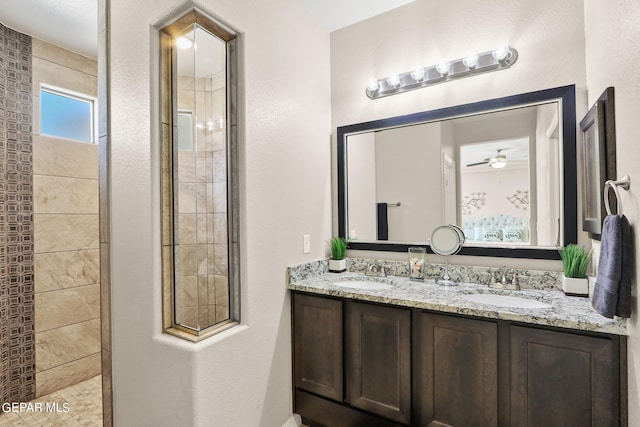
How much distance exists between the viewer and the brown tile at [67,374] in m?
2.43

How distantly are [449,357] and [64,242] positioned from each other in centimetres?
291

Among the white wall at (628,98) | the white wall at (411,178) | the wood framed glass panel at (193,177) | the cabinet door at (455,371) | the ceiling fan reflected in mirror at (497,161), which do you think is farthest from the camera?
the white wall at (411,178)

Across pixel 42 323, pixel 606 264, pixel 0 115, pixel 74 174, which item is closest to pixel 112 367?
pixel 42 323

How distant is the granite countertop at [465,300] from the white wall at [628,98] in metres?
0.16

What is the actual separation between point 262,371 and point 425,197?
1.51m

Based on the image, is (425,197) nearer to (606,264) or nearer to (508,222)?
(508,222)

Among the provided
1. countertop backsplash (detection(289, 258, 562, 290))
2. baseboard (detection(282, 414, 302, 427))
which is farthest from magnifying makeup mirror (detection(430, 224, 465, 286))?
baseboard (detection(282, 414, 302, 427))

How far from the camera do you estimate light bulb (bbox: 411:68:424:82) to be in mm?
2121

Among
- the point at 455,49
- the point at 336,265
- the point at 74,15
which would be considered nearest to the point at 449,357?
the point at 336,265

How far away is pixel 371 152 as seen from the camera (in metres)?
2.39

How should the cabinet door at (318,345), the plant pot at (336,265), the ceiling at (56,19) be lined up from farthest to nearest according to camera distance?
the plant pot at (336,265), the ceiling at (56,19), the cabinet door at (318,345)

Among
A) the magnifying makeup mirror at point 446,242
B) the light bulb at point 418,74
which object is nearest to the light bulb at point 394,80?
the light bulb at point 418,74

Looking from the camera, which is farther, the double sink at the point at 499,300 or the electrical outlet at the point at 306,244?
the electrical outlet at the point at 306,244

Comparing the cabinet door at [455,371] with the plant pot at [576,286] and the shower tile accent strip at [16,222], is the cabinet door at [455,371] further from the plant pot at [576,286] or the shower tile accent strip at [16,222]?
A: the shower tile accent strip at [16,222]
